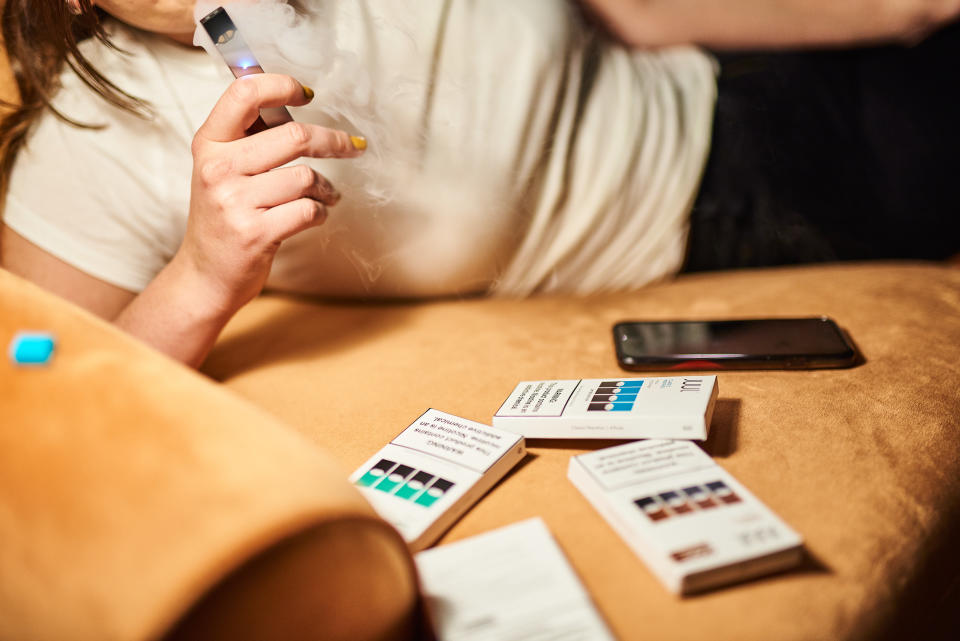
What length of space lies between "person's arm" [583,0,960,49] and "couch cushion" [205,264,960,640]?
30 cm

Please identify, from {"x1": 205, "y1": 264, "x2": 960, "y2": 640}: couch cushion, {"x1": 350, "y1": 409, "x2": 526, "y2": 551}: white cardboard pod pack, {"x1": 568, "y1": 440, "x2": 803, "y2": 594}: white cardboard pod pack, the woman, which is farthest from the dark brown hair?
{"x1": 568, "y1": 440, "x2": 803, "y2": 594}: white cardboard pod pack

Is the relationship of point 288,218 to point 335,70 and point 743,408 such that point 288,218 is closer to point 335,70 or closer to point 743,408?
point 335,70

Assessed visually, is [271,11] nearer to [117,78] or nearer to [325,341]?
[117,78]

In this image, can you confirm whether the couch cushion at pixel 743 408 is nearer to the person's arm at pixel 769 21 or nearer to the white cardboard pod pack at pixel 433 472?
the white cardboard pod pack at pixel 433 472

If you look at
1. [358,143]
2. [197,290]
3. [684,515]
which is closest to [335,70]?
[358,143]

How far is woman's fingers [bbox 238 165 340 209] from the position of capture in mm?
570

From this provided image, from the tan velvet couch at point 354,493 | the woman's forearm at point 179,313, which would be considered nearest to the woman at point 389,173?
the woman's forearm at point 179,313

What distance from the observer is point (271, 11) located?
0.57m

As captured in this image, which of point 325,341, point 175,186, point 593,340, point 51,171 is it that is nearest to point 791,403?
point 593,340

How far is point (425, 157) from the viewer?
661 millimetres

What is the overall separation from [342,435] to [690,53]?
0.65 metres

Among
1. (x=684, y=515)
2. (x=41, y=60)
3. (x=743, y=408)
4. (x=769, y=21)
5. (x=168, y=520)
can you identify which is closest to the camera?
(x=168, y=520)

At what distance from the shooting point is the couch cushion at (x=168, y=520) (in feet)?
0.90

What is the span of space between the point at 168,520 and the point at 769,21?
90cm
